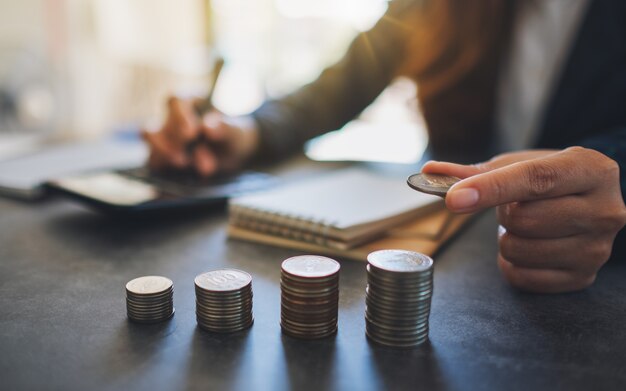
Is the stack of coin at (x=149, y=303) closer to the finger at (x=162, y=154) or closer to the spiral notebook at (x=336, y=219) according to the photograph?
the spiral notebook at (x=336, y=219)

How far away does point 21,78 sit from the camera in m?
2.83

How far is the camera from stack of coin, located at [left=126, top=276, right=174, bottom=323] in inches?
21.4

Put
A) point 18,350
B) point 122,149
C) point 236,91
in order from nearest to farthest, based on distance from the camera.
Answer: point 18,350
point 122,149
point 236,91

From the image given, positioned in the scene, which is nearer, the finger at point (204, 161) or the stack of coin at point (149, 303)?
the stack of coin at point (149, 303)

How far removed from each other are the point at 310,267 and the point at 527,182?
0.27m

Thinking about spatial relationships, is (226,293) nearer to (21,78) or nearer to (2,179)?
(2,179)

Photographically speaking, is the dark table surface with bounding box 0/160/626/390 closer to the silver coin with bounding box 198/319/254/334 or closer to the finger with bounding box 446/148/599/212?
the silver coin with bounding box 198/319/254/334

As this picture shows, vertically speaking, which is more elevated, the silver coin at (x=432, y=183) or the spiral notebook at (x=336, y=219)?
the silver coin at (x=432, y=183)

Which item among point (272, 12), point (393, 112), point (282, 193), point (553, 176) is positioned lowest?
point (393, 112)

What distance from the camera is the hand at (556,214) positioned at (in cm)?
57

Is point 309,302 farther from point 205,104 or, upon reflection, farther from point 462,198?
point 205,104

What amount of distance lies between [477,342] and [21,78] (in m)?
3.08

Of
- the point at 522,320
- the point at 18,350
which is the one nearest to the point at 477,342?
the point at 522,320

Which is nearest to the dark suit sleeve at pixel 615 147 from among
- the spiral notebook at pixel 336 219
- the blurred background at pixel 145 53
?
the spiral notebook at pixel 336 219
